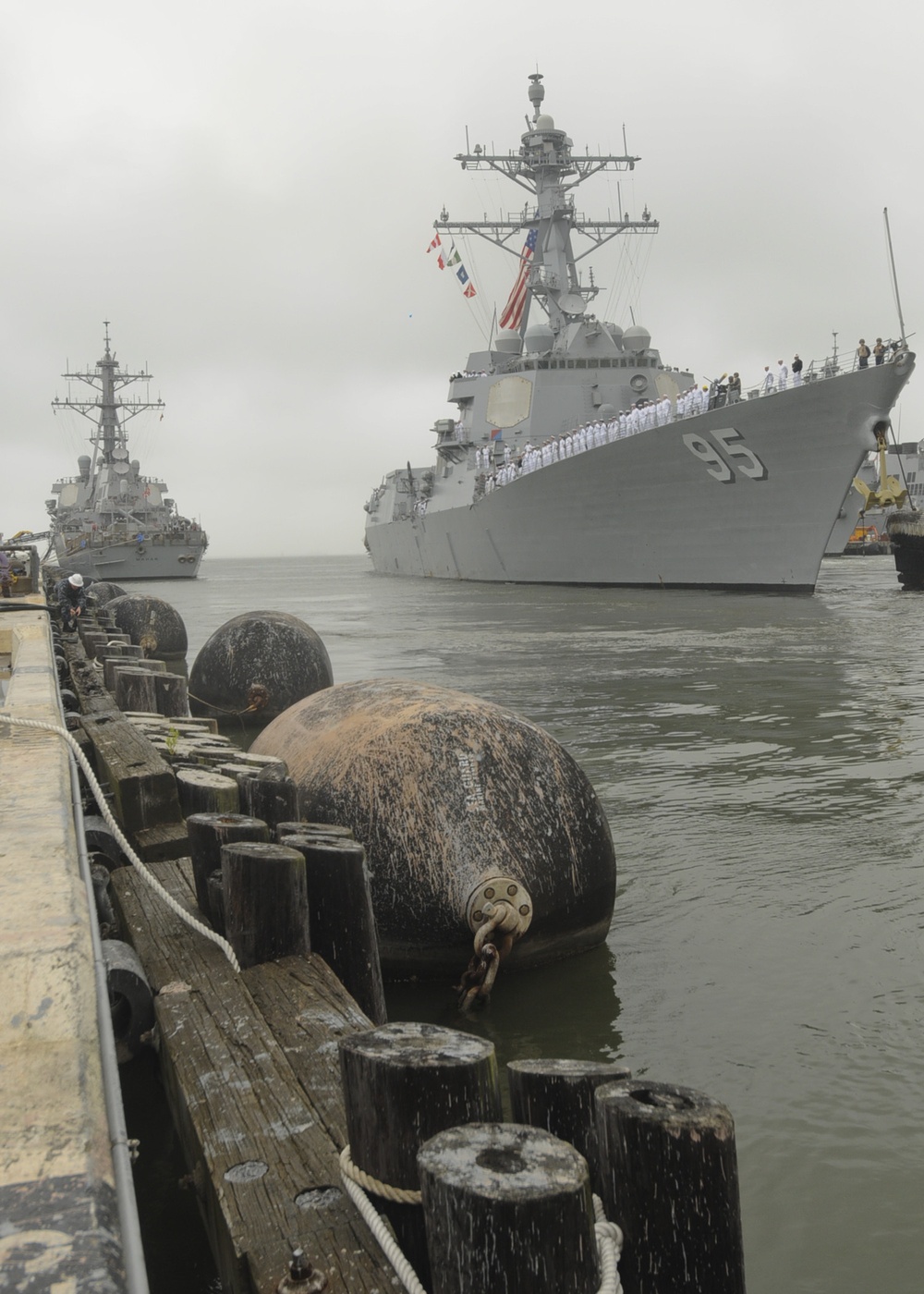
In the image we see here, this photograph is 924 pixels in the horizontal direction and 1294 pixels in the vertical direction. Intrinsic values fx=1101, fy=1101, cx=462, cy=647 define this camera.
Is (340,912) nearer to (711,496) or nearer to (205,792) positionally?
(205,792)

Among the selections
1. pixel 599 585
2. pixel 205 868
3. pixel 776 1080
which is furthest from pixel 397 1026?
pixel 599 585

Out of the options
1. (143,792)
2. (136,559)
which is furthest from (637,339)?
(143,792)

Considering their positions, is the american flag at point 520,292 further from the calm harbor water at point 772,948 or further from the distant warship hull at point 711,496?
the calm harbor water at point 772,948

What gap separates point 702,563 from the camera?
30109 millimetres

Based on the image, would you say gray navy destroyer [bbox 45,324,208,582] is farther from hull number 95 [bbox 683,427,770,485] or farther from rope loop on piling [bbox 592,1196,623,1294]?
rope loop on piling [bbox 592,1196,623,1294]

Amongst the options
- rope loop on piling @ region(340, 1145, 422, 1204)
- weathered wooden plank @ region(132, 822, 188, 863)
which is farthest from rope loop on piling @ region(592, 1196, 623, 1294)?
weathered wooden plank @ region(132, 822, 188, 863)

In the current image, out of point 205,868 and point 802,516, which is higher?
point 802,516

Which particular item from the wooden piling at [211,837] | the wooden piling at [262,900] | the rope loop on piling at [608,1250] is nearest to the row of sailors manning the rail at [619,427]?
the wooden piling at [211,837]

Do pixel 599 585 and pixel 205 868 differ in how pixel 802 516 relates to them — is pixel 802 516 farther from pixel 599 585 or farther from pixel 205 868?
pixel 205 868

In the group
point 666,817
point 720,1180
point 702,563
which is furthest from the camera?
point 702,563

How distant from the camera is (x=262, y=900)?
3271 mm

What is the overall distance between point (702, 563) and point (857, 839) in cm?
2424

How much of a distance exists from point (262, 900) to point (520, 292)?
41176mm

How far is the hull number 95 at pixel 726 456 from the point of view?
27047 mm
